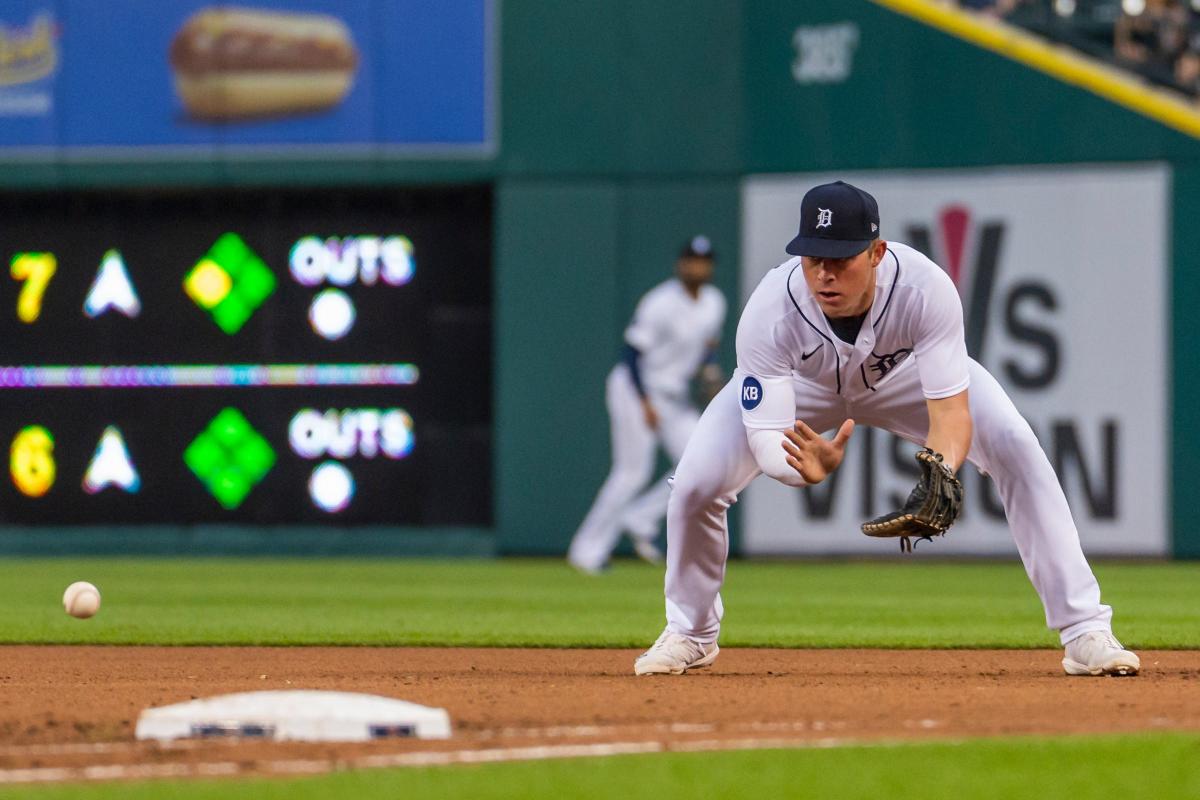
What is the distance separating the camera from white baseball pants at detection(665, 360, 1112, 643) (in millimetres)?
5945

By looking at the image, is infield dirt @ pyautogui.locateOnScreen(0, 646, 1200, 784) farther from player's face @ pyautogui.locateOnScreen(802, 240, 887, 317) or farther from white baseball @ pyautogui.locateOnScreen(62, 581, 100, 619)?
player's face @ pyautogui.locateOnScreen(802, 240, 887, 317)

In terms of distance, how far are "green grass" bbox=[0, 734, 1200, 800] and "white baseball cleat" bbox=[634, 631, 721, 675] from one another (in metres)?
1.99

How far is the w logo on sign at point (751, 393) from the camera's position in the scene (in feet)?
19.0

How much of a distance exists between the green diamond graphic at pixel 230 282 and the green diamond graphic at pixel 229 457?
72 cm

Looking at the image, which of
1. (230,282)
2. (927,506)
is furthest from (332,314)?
(927,506)

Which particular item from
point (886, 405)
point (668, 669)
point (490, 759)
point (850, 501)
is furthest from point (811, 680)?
point (850, 501)

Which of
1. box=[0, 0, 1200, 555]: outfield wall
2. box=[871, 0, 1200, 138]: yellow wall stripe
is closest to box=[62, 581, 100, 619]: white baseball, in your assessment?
box=[0, 0, 1200, 555]: outfield wall

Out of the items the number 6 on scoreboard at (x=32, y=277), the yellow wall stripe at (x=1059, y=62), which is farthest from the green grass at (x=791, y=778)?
the number 6 on scoreboard at (x=32, y=277)

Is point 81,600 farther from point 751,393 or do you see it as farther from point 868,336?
point 868,336

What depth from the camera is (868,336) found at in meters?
5.80

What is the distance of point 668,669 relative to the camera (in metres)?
6.43

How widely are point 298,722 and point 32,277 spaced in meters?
11.0

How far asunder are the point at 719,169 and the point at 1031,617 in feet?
19.6

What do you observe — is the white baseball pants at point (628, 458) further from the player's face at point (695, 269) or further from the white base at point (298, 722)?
the white base at point (298, 722)
